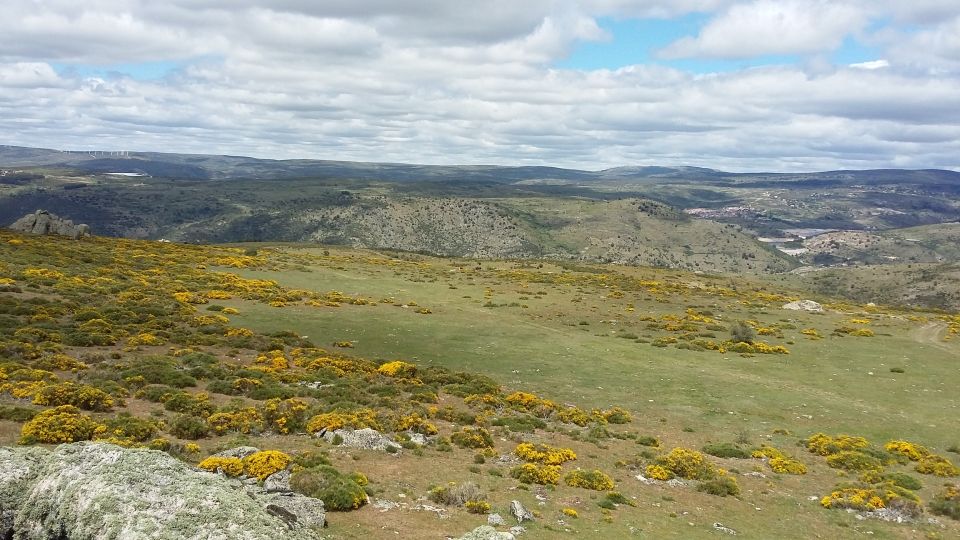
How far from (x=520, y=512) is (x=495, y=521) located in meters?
1.09

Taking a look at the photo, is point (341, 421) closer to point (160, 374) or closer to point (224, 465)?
point (224, 465)

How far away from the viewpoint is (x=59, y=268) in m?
58.7

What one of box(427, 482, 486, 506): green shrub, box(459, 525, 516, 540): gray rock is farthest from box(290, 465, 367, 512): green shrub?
box(459, 525, 516, 540): gray rock

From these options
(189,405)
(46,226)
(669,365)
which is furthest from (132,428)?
(46,226)

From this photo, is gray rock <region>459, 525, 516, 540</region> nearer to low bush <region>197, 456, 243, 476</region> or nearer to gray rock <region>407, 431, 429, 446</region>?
low bush <region>197, 456, 243, 476</region>

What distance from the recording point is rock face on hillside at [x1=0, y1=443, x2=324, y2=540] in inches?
460

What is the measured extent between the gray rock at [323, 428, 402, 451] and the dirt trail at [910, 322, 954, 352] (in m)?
62.5

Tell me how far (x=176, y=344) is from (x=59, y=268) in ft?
99.5

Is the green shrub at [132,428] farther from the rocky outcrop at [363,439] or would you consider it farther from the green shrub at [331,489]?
the green shrub at [331,489]

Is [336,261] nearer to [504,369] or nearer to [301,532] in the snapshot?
[504,369]

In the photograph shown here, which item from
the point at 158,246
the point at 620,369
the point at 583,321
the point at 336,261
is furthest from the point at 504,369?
the point at 158,246

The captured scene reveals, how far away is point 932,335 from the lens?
68.6 metres

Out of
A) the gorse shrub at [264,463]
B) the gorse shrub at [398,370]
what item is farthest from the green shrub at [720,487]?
the gorse shrub at [398,370]

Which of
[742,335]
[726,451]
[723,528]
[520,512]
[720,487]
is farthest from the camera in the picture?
[742,335]
